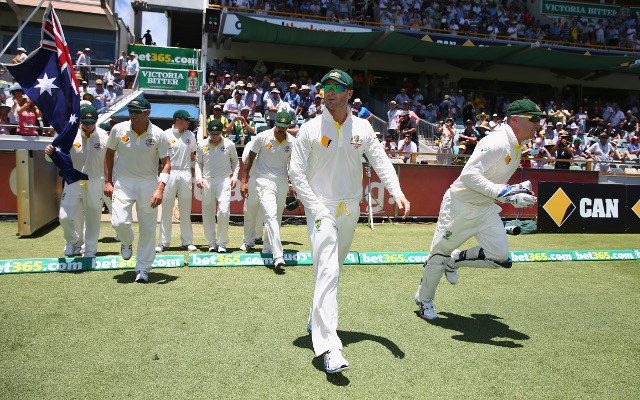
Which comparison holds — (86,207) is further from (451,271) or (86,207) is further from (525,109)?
(525,109)

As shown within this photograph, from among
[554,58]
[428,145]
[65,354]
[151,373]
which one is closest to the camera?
[151,373]

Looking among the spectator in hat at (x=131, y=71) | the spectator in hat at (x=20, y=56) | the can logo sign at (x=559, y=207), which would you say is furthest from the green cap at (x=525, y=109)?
the spectator in hat at (x=131, y=71)

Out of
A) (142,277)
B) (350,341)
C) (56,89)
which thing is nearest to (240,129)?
(56,89)

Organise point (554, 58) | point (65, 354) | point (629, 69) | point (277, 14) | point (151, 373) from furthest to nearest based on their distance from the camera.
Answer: point (629, 69), point (554, 58), point (277, 14), point (65, 354), point (151, 373)

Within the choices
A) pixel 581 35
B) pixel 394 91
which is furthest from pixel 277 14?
pixel 581 35

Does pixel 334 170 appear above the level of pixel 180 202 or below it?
above

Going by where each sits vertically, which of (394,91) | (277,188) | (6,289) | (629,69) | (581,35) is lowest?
(6,289)

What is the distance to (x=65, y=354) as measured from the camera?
4.14 m

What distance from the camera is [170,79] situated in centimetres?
2131

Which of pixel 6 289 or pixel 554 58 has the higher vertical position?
pixel 554 58

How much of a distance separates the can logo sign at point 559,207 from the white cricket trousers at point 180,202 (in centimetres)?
774

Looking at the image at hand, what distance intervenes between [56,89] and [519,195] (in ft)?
21.0

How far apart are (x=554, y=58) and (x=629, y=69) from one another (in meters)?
5.38

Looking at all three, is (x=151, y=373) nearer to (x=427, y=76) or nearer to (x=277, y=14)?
(x=277, y=14)
